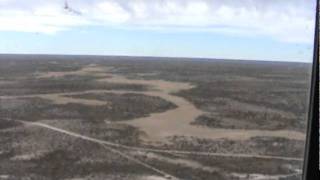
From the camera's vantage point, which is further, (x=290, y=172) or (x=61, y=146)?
(x=61, y=146)

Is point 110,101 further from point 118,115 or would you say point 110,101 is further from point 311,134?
point 311,134

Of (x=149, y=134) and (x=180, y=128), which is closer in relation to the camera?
(x=149, y=134)

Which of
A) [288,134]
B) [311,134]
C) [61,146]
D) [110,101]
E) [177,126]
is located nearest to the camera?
[311,134]

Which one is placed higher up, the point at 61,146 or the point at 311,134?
the point at 311,134

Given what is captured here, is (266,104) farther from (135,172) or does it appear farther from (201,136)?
(135,172)

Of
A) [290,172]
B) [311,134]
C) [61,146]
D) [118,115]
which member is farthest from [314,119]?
[118,115]

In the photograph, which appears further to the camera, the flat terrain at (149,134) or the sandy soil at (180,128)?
the sandy soil at (180,128)

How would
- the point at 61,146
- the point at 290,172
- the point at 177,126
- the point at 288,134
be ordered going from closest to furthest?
the point at 290,172 < the point at 61,146 < the point at 288,134 < the point at 177,126

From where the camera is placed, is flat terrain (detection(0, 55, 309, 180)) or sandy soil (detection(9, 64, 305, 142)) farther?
sandy soil (detection(9, 64, 305, 142))
